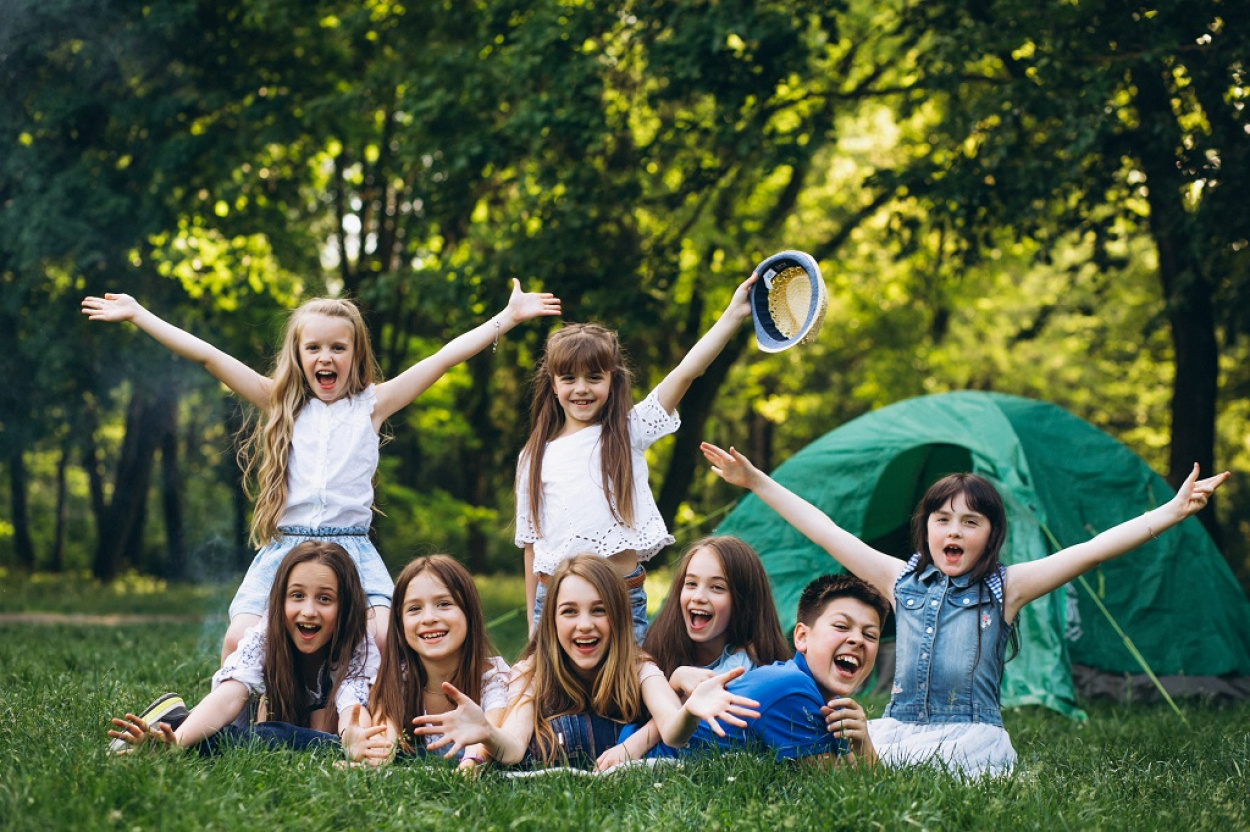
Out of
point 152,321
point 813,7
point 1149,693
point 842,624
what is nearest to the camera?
point 842,624

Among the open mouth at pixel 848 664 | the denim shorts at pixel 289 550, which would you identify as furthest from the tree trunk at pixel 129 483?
the open mouth at pixel 848 664

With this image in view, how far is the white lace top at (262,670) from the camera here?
13.9 ft

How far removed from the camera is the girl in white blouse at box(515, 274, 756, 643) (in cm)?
480

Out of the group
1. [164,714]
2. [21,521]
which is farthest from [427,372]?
[21,521]

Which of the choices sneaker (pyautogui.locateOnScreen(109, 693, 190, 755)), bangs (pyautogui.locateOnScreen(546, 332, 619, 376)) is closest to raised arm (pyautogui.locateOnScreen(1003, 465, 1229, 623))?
bangs (pyautogui.locateOnScreen(546, 332, 619, 376))

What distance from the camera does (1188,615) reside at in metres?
7.53

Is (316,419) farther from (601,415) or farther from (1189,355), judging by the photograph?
(1189,355)

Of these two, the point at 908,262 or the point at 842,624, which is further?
the point at 908,262

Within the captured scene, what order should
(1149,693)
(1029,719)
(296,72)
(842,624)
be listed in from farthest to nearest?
(296,72), (1149,693), (1029,719), (842,624)

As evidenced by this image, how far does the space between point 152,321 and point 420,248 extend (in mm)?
8893

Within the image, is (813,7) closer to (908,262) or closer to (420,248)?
(420,248)

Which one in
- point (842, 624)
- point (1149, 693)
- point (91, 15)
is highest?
point (91, 15)

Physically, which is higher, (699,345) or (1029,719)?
(699,345)

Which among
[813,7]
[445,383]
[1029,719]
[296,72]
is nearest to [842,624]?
[1029,719]
